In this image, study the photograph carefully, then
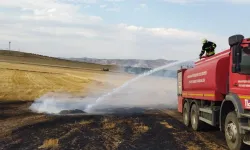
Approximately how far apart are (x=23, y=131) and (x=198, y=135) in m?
Answer: 6.20

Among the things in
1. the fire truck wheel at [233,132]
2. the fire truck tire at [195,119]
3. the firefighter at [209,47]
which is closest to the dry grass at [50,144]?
the fire truck wheel at [233,132]

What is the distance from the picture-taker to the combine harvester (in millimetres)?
7996

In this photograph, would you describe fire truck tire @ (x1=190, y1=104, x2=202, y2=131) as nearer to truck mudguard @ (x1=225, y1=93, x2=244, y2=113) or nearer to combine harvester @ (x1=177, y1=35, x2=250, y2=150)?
combine harvester @ (x1=177, y1=35, x2=250, y2=150)

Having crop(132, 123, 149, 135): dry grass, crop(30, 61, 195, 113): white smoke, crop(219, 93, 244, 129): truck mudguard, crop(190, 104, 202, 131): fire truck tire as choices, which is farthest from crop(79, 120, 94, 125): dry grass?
crop(219, 93, 244, 129): truck mudguard

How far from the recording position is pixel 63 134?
11.9m

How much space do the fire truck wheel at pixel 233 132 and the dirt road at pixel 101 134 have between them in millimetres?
760

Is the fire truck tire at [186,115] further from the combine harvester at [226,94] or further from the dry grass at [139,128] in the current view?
the dry grass at [139,128]

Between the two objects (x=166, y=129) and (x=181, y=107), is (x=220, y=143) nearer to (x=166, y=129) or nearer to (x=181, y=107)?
(x=166, y=129)

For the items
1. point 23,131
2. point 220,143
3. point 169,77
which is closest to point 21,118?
point 23,131

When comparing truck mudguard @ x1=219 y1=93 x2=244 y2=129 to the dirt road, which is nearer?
truck mudguard @ x1=219 y1=93 x2=244 y2=129

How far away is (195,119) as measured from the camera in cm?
1262

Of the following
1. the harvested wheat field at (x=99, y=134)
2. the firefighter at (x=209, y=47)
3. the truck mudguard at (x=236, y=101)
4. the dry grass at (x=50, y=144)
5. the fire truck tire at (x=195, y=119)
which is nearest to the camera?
the truck mudguard at (x=236, y=101)

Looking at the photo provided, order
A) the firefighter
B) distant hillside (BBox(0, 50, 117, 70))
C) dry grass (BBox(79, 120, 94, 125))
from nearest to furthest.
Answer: the firefighter → dry grass (BBox(79, 120, 94, 125)) → distant hillside (BBox(0, 50, 117, 70))

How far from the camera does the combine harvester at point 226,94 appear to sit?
8.00 meters
